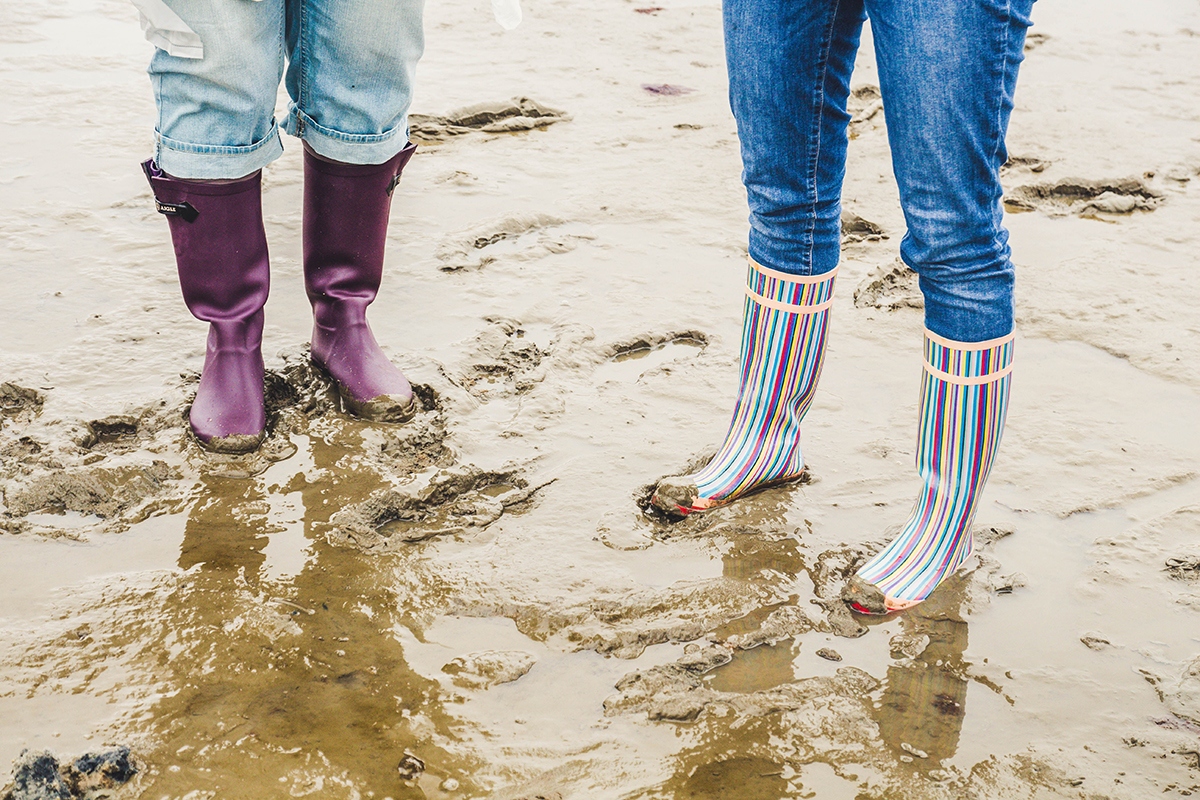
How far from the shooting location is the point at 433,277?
2807 millimetres

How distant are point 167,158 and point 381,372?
65cm

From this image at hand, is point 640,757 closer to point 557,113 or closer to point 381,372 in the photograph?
point 381,372

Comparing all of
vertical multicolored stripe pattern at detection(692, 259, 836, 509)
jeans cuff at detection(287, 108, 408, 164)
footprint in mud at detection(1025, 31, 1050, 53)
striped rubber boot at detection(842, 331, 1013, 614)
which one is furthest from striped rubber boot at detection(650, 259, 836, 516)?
footprint in mud at detection(1025, 31, 1050, 53)

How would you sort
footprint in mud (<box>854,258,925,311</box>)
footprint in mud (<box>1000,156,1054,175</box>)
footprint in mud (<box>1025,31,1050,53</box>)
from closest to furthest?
footprint in mud (<box>854,258,925,311</box>) < footprint in mud (<box>1000,156,1054,175</box>) < footprint in mud (<box>1025,31,1050,53</box>)

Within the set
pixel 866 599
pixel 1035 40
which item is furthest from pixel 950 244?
pixel 1035 40

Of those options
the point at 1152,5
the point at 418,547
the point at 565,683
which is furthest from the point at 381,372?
the point at 1152,5

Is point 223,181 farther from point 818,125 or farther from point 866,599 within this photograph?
point 866,599

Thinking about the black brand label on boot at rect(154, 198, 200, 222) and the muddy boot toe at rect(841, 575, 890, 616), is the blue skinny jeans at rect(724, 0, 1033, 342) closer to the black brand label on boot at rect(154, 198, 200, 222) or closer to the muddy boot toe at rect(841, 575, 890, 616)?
the muddy boot toe at rect(841, 575, 890, 616)

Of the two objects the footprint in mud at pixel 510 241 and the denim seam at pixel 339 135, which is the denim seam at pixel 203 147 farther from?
the footprint in mud at pixel 510 241

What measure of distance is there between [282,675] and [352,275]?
1.04m

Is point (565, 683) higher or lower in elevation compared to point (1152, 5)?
lower

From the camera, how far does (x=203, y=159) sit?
6.12 feet

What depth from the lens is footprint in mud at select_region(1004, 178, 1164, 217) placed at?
11.1 ft

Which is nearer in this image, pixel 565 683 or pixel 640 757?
pixel 640 757
